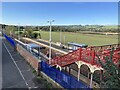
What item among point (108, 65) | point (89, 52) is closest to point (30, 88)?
point (89, 52)

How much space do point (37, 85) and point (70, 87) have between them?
13.0ft

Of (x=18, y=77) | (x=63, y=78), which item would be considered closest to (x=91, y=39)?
(x=18, y=77)

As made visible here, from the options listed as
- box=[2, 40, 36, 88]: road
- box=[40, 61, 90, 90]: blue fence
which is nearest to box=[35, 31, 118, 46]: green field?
box=[2, 40, 36, 88]: road

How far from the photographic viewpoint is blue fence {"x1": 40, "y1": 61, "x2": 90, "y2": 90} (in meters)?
13.2

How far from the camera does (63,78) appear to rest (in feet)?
49.9

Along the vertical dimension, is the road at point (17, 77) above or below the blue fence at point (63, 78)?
below

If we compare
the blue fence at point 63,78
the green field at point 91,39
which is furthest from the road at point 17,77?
the green field at point 91,39

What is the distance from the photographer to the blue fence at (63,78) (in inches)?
518

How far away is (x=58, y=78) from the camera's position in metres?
16.2

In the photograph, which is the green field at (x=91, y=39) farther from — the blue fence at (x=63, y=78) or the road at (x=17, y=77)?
the blue fence at (x=63, y=78)

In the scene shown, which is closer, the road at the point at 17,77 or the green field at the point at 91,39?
the road at the point at 17,77

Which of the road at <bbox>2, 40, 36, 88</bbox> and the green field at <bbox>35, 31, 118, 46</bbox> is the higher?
the green field at <bbox>35, 31, 118, 46</bbox>

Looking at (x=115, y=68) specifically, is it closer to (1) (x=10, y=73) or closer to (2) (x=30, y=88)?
(2) (x=30, y=88)

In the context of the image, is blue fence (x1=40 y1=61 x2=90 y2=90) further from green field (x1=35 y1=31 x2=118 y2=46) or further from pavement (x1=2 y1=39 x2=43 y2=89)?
green field (x1=35 y1=31 x2=118 y2=46)
